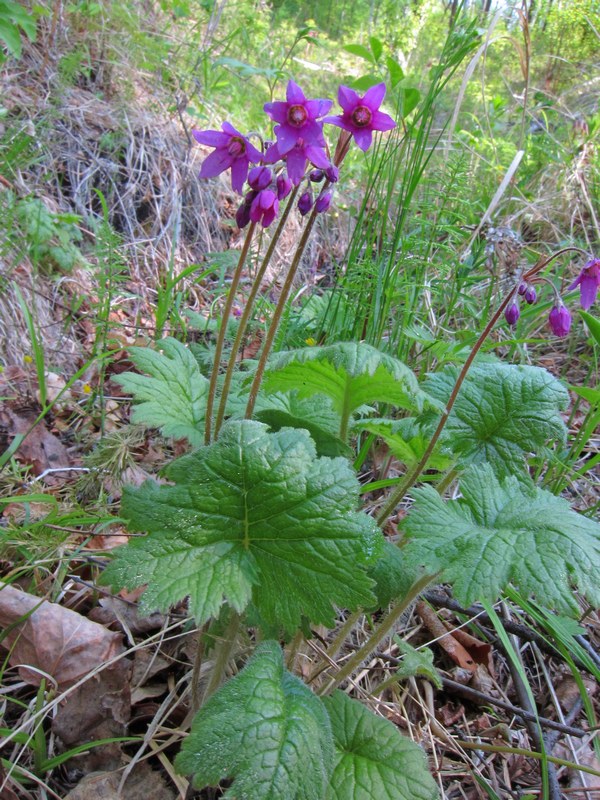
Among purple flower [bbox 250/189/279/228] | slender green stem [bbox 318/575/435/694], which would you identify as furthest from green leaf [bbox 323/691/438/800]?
purple flower [bbox 250/189/279/228]

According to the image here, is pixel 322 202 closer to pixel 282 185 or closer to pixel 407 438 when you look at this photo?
pixel 282 185

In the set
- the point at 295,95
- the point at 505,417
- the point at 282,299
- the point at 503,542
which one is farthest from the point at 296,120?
the point at 503,542

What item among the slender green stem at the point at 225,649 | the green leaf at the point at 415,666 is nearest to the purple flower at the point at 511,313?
the green leaf at the point at 415,666

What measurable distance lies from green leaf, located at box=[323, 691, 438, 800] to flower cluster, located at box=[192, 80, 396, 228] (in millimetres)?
1205

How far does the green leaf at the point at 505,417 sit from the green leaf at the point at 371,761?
0.71 meters

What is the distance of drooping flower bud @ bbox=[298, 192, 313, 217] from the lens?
5.15ft

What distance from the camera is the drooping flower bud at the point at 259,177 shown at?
140 centimetres

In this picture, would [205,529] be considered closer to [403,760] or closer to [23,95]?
[403,760]

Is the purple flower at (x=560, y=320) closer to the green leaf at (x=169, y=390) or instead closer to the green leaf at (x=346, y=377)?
the green leaf at (x=346, y=377)

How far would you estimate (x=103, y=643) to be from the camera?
1.69m

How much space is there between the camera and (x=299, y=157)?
141cm

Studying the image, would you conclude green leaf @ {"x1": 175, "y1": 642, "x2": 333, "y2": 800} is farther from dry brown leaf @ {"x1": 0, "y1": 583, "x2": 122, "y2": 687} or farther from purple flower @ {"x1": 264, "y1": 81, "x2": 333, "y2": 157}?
purple flower @ {"x1": 264, "y1": 81, "x2": 333, "y2": 157}

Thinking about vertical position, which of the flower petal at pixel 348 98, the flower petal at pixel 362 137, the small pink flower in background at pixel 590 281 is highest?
the flower petal at pixel 348 98

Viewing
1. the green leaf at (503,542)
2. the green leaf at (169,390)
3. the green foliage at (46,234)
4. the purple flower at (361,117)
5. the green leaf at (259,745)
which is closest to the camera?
the green leaf at (259,745)
